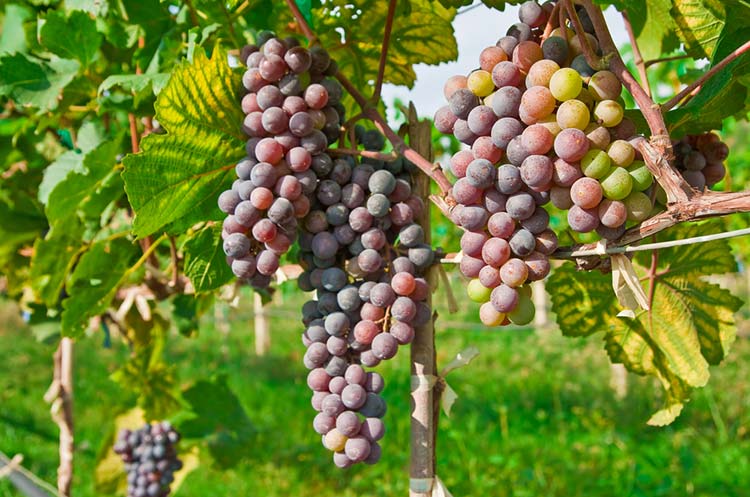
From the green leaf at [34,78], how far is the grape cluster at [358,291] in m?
0.76

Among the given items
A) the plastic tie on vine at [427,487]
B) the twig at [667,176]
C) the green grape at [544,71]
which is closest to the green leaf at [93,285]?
the plastic tie on vine at [427,487]

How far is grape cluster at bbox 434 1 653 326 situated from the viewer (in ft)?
2.60

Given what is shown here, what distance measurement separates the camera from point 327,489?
4.75 meters

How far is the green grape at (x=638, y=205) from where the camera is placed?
797mm

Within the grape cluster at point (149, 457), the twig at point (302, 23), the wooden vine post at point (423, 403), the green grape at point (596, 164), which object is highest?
the twig at point (302, 23)

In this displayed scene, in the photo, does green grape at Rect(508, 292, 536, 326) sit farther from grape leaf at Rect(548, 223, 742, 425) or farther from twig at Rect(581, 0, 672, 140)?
grape leaf at Rect(548, 223, 742, 425)

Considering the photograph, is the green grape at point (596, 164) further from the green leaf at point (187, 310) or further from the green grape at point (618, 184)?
the green leaf at point (187, 310)

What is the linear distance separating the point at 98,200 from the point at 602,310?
41.8 inches

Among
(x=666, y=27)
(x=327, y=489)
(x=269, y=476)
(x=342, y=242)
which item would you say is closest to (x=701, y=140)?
(x=666, y=27)

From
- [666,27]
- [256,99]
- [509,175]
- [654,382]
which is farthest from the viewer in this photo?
[654,382]

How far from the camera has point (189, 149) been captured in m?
1.02

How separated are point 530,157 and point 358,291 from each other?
14.0 inches

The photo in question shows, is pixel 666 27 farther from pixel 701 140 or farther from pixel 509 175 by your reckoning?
pixel 509 175

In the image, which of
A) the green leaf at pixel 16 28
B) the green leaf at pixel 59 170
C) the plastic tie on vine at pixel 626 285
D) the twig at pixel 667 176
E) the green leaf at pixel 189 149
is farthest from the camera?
the green leaf at pixel 16 28
